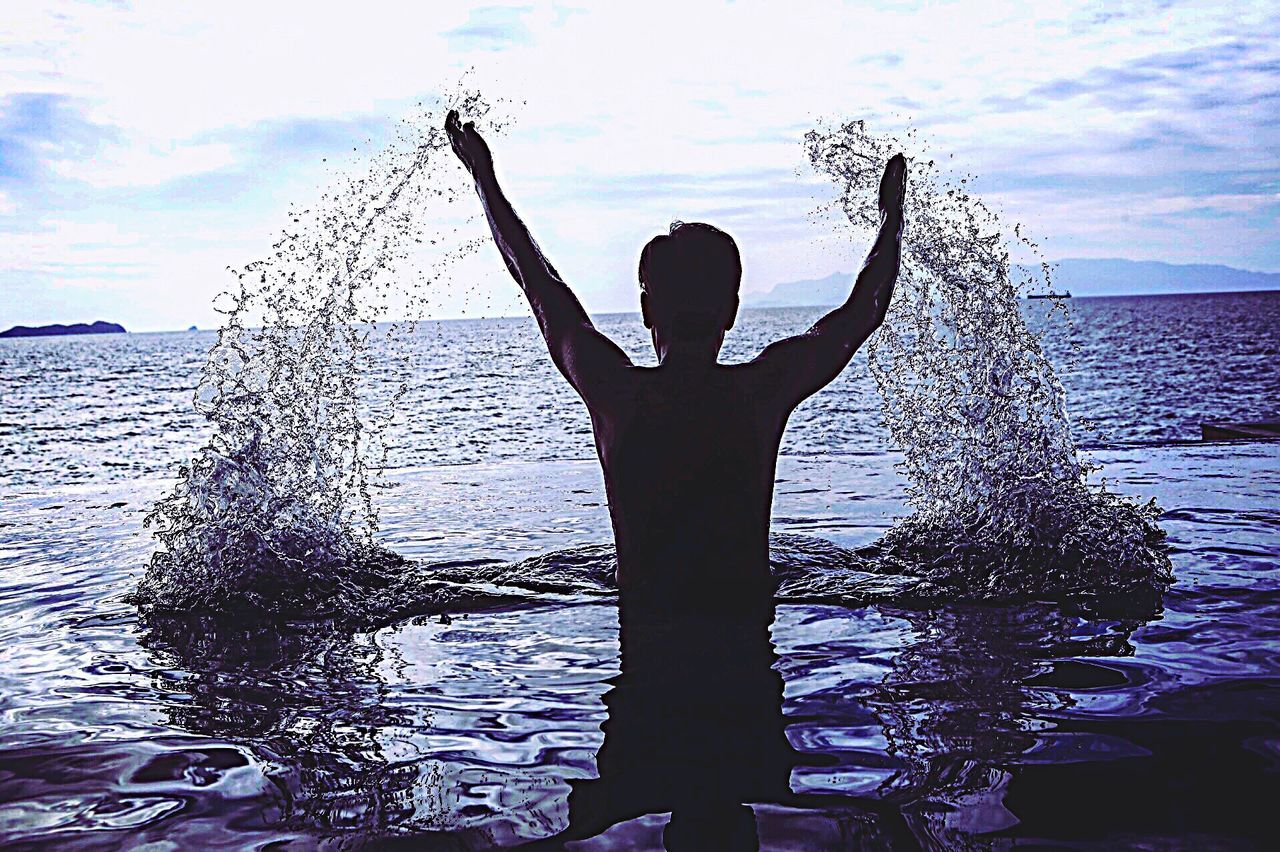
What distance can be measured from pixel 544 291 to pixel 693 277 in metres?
0.90

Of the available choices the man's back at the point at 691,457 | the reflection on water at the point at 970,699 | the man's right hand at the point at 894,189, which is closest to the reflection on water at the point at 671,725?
the reflection on water at the point at 970,699

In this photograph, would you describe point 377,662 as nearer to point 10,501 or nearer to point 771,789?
point 771,789

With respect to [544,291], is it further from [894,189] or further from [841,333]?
[894,189]

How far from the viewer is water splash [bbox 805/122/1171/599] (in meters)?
7.25

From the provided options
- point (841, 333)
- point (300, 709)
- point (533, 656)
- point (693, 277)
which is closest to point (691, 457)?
point (693, 277)

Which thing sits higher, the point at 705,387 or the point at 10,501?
the point at 705,387

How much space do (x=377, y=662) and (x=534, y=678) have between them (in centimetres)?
90

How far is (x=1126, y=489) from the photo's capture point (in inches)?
411

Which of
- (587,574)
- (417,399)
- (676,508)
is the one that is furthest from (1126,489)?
(417,399)

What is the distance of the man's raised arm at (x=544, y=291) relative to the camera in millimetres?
5039

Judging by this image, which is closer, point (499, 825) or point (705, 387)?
point (499, 825)

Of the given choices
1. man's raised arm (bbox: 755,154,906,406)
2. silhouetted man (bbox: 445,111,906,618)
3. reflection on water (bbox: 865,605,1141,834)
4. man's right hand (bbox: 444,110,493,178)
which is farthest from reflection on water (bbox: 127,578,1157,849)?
man's right hand (bbox: 444,110,493,178)

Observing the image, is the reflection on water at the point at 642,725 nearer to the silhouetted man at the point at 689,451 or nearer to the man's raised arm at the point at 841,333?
the silhouetted man at the point at 689,451

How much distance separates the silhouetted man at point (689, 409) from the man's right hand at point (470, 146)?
2.78 feet
